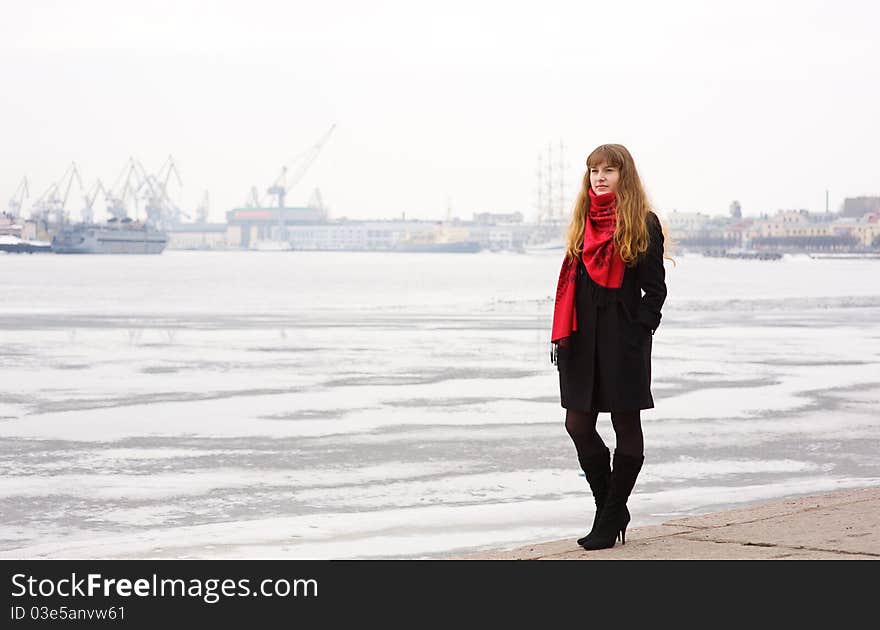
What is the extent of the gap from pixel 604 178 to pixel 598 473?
3.39ft

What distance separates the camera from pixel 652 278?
472cm

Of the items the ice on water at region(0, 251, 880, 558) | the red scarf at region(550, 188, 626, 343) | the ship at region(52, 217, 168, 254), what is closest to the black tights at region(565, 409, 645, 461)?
the red scarf at region(550, 188, 626, 343)

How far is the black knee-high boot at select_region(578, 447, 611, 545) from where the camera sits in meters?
4.97

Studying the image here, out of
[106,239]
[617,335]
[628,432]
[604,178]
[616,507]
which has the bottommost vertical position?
[616,507]

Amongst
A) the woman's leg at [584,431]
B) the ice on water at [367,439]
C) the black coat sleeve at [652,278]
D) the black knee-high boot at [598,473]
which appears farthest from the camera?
the ice on water at [367,439]

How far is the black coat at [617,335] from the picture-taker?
4.71m

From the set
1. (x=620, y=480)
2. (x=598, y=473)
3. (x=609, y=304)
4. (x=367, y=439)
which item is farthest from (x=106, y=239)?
(x=609, y=304)

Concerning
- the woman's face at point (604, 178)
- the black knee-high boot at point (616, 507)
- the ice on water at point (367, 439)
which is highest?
the woman's face at point (604, 178)

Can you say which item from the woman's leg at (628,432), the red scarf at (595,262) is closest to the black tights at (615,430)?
the woman's leg at (628,432)

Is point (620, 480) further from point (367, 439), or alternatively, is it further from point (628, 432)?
point (367, 439)

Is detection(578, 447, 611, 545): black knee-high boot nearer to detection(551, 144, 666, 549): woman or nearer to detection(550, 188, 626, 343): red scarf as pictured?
detection(551, 144, 666, 549): woman

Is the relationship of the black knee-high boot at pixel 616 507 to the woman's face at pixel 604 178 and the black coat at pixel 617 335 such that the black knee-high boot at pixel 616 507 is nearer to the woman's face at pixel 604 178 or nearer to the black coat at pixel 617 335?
the black coat at pixel 617 335

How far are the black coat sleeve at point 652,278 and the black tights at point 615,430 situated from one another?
1.10 ft
